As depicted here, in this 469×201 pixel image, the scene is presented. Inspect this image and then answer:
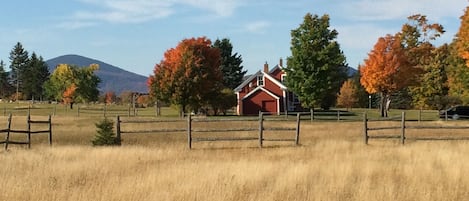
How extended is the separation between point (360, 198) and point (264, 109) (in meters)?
63.4

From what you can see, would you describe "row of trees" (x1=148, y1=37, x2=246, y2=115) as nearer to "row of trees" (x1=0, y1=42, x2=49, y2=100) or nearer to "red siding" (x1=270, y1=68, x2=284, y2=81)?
"red siding" (x1=270, y1=68, x2=284, y2=81)

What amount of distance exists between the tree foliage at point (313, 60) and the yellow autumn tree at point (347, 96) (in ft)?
123

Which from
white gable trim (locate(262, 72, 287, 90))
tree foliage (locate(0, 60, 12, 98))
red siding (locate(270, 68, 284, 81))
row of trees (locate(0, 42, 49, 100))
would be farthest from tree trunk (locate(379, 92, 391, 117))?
tree foliage (locate(0, 60, 12, 98))

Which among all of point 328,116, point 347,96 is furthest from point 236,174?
point 347,96

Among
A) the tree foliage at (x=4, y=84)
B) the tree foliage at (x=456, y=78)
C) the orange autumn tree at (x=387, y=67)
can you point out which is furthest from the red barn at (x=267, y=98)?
the tree foliage at (x=4, y=84)

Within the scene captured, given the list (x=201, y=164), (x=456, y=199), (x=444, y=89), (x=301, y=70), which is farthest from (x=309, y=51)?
(x=456, y=199)

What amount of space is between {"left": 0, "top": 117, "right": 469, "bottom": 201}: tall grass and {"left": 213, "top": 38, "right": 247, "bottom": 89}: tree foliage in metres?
96.6

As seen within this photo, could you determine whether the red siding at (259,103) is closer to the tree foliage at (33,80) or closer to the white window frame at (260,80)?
the white window frame at (260,80)

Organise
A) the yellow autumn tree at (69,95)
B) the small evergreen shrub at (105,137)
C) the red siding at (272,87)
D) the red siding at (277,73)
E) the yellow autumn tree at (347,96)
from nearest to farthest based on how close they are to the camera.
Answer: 1. the small evergreen shrub at (105,137)
2. the red siding at (272,87)
3. the red siding at (277,73)
4. the yellow autumn tree at (69,95)
5. the yellow autumn tree at (347,96)

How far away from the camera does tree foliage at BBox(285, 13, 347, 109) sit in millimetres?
62875

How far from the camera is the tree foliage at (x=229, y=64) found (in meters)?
119

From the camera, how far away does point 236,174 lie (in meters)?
14.3

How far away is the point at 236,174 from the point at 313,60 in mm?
50196

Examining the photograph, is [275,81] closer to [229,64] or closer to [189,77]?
[189,77]
